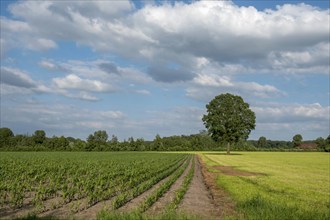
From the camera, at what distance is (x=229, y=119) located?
92062mm

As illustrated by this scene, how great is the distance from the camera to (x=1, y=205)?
50.4 feet

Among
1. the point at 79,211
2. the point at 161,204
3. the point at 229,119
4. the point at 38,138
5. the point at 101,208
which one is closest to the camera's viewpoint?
the point at 79,211

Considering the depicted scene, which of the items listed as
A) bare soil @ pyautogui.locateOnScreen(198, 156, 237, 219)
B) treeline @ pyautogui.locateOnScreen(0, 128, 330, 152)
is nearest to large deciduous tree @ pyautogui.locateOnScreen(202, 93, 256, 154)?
treeline @ pyautogui.locateOnScreen(0, 128, 330, 152)

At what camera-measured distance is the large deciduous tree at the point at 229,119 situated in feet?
301

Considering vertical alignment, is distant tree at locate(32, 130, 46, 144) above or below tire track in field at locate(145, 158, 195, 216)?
above

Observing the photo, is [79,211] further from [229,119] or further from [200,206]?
[229,119]

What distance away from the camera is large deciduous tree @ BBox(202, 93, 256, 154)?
91.8 meters

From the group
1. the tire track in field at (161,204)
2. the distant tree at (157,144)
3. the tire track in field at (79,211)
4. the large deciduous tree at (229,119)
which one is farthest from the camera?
the distant tree at (157,144)

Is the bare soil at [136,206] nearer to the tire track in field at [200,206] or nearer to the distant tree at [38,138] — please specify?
the tire track in field at [200,206]

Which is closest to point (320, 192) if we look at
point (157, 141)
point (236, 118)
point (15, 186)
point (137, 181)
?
point (137, 181)

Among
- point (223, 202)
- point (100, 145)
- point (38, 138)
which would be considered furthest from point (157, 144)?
point (223, 202)

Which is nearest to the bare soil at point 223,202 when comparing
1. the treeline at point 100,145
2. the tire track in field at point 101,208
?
the tire track in field at point 101,208

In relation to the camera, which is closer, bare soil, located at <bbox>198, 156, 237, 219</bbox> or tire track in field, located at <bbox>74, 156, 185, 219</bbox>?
tire track in field, located at <bbox>74, 156, 185, 219</bbox>

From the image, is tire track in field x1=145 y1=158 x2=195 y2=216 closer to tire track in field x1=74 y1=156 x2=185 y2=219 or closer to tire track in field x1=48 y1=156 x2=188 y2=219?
tire track in field x1=74 y1=156 x2=185 y2=219
